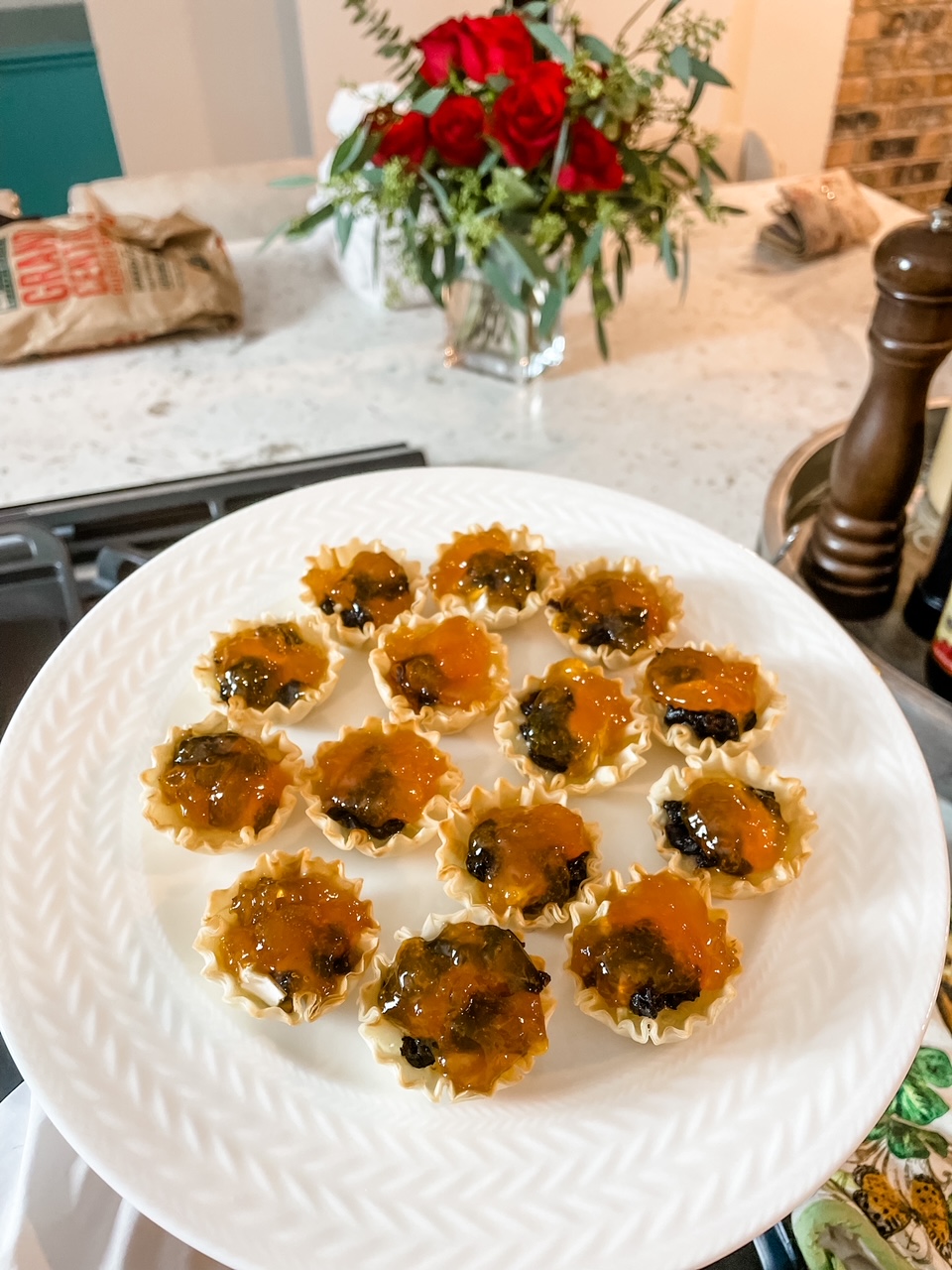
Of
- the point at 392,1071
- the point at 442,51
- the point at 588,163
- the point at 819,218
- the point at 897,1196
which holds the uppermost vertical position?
the point at 442,51

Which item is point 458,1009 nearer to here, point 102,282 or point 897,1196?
point 897,1196

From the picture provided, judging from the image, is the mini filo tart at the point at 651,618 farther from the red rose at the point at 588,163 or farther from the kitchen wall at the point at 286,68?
the kitchen wall at the point at 286,68

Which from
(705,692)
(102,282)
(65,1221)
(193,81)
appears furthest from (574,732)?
(193,81)

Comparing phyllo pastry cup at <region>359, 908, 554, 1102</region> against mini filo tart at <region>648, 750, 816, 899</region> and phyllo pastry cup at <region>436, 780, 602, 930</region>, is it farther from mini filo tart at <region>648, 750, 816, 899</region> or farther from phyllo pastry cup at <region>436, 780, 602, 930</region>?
mini filo tart at <region>648, 750, 816, 899</region>

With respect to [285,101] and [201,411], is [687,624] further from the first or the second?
[285,101]

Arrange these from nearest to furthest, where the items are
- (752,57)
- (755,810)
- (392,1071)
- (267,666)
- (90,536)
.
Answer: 1. (392,1071)
2. (755,810)
3. (267,666)
4. (90,536)
5. (752,57)
